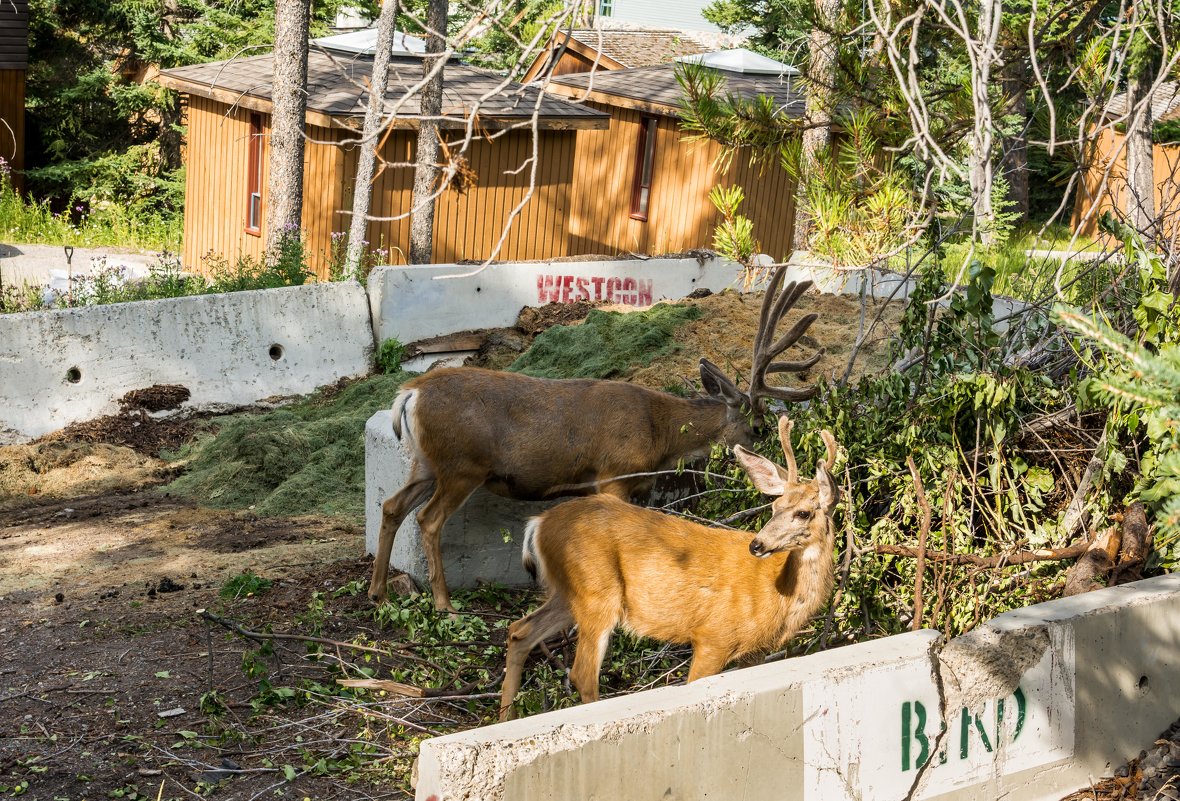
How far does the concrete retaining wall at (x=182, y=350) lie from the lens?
1066 cm

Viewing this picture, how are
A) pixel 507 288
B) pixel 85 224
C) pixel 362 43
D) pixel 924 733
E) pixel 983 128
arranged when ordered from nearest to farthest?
pixel 983 128 → pixel 924 733 → pixel 507 288 → pixel 362 43 → pixel 85 224

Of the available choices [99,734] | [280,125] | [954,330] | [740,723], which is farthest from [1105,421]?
[280,125]

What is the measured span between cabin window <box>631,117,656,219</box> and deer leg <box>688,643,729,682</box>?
1906 cm

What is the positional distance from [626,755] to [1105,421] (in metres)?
3.51

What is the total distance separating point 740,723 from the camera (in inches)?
170

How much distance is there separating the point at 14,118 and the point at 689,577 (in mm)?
23211

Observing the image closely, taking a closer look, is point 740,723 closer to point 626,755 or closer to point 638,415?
point 626,755

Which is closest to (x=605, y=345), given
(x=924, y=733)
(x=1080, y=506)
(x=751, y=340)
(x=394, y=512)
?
(x=751, y=340)

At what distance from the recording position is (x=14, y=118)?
2494cm

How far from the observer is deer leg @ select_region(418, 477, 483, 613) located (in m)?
7.13

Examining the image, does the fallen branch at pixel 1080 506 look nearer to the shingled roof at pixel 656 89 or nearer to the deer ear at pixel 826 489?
the deer ear at pixel 826 489

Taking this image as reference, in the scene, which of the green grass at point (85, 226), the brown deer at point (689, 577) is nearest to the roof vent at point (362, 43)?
the green grass at point (85, 226)

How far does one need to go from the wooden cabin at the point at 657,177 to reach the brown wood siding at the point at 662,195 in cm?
2

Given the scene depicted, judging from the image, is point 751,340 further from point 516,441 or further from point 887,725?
point 887,725
